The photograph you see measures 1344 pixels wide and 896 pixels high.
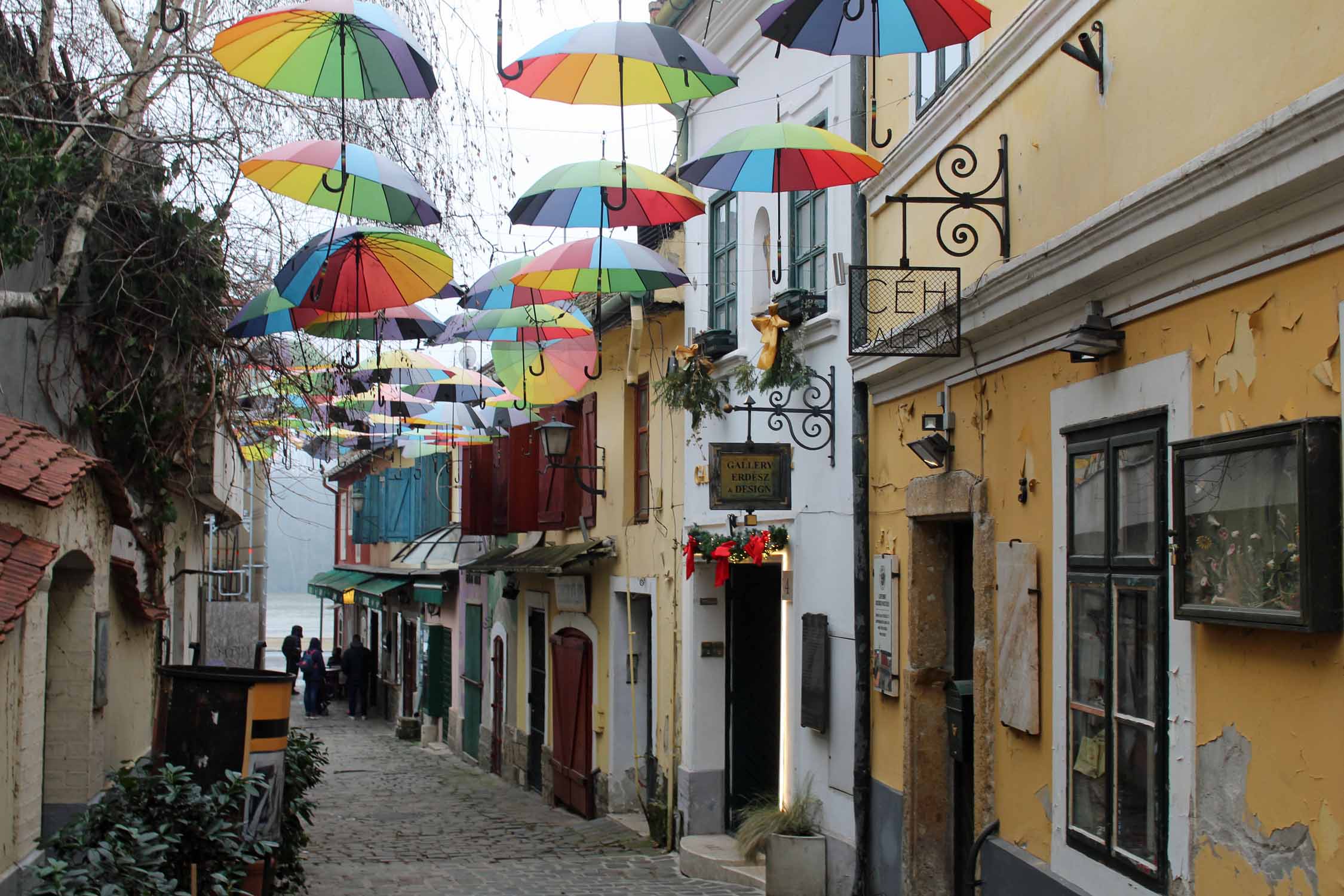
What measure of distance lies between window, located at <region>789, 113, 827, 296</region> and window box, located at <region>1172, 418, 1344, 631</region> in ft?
18.3

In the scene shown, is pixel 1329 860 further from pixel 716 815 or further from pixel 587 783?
pixel 587 783

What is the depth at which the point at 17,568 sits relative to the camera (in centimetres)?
621

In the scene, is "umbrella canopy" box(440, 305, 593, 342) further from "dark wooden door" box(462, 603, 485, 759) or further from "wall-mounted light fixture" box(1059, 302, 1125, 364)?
"dark wooden door" box(462, 603, 485, 759)

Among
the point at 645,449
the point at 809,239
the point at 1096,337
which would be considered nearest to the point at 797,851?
the point at 809,239

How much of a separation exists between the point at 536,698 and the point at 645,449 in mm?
5067

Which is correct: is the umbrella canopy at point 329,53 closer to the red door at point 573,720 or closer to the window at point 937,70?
the window at point 937,70

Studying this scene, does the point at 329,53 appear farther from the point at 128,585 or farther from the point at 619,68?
the point at 128,585

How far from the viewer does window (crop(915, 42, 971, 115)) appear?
787cm

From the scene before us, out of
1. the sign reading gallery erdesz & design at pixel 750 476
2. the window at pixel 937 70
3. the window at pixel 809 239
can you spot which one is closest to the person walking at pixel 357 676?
the window at pixel 809 239

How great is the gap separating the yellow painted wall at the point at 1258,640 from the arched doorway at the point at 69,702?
17.0ft

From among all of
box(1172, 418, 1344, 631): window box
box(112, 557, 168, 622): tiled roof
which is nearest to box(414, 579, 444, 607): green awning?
box(112, 557, 168, 622): tiled roof

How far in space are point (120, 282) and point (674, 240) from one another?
584 cm

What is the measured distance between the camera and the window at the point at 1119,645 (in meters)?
5.32

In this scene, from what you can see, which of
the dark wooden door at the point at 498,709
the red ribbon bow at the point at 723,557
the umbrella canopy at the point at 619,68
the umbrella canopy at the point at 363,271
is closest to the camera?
the umbrella canopy at the point at 619,68
